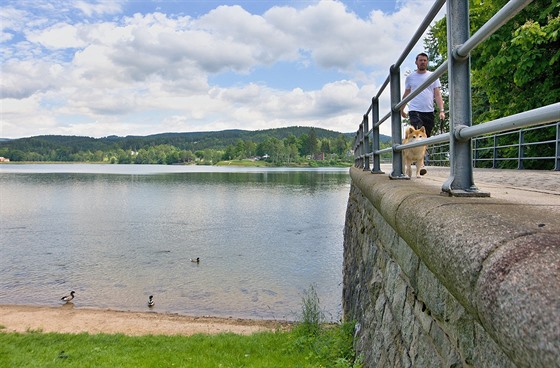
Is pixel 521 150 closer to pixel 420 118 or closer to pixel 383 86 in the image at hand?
pixel 420 118

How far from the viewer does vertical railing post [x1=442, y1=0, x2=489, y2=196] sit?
2.42 meters

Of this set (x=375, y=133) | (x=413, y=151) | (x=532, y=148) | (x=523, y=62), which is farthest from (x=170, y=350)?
(x=532, y=148)

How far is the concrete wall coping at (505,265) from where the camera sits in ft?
3.22

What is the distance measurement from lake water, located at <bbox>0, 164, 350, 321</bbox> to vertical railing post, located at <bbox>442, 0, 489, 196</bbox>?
1249cm

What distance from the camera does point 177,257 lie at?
969 inches

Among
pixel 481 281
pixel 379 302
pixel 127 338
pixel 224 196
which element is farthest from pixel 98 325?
pixel 224 196

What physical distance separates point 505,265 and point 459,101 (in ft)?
5.05

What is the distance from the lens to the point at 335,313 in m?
15.0

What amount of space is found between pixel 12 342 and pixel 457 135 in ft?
40.1

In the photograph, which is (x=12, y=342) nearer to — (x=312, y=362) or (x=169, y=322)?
(x=169, y=322)

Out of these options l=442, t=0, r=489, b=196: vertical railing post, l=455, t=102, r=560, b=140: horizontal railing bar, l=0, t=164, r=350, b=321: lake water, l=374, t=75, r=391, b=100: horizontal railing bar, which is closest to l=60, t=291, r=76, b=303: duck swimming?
l=0, t=164, r=350, b=321: lake water

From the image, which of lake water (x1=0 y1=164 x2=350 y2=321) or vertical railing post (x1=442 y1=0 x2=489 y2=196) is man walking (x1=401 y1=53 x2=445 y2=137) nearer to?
vertical railing post (x1=442 y1=0 x2=489 y2=196)

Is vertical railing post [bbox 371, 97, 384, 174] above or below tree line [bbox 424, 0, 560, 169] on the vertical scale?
below

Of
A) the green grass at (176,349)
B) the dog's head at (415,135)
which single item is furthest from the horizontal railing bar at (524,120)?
the green grass at (176,349)
